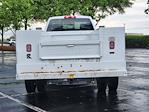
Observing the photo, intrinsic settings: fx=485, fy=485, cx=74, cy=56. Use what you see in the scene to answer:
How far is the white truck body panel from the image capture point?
39.5 ft

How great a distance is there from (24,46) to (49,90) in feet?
8.33

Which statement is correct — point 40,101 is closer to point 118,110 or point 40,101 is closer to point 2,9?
point 118,110

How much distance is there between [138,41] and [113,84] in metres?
45.0

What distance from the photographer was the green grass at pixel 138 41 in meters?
55.6

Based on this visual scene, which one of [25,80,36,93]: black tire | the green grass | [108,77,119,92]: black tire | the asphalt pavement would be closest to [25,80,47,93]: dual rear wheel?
[25,80,36,93]: black tire

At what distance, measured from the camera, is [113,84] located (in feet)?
43.2

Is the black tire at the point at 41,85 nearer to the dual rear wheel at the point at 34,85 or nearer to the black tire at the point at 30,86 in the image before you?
the dual rear wheel at the point at 34,85

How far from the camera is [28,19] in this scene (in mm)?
49656

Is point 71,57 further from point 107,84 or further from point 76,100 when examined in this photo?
point 107,84

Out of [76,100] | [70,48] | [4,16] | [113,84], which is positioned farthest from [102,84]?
[4,16]

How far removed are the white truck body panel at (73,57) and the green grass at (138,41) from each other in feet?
142

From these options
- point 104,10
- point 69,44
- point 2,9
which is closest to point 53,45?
point 69,44

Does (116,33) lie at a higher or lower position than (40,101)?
higher

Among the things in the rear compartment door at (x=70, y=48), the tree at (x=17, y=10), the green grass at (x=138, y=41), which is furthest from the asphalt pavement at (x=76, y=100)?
the green grass at (x=138, y=41)
